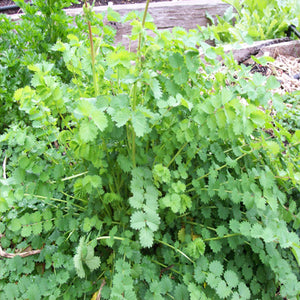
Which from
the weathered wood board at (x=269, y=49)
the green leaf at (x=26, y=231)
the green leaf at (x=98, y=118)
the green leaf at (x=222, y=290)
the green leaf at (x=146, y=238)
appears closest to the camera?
the green leaf at (x=98, y=118)

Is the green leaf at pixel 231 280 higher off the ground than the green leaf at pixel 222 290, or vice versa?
the green leaf at pixel 231 280

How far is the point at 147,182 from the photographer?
1035mm

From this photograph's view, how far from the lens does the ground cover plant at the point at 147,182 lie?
93cm

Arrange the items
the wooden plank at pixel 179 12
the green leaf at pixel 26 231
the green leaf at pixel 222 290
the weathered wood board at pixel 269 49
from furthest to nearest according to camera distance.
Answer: the wooden plank at pixel 179 12 → the weathered wood board at pixel 269 49 → the green leaf at pixel 26 231 → the green leaf at pixel 222 290

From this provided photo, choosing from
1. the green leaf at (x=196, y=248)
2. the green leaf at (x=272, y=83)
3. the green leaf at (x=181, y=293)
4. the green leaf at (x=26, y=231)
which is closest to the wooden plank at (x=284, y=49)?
the green leaf at (x=272, y=83)

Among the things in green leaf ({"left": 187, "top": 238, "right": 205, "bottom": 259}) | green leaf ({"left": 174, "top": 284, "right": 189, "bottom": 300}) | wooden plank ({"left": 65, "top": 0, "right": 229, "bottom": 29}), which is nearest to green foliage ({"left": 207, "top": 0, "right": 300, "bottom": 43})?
wooden plank ({"left": 65, "top": 0, "right": 229, "bottom": 29})

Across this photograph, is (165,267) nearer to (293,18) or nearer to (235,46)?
(235,46)

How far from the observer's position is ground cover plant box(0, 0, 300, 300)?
930mm

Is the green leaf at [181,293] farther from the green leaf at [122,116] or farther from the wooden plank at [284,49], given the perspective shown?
the wooden plank at [284,49]

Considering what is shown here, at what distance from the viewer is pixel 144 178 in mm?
1086

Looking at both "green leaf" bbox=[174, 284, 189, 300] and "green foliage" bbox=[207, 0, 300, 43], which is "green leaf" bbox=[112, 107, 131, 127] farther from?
"green foliage" bbox=[207, 0, 300, 43]

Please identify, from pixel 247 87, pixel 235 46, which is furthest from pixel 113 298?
pixel 235 46

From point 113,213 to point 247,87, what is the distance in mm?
726

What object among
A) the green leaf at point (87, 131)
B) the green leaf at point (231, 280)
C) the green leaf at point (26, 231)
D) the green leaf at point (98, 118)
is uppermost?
the green leaf at point (98, 118)
